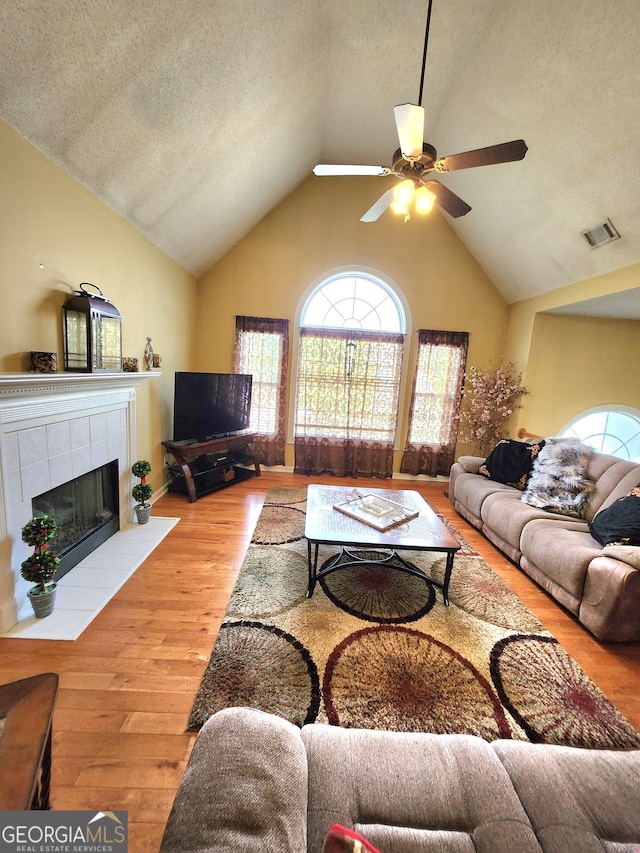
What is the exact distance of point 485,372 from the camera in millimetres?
4559

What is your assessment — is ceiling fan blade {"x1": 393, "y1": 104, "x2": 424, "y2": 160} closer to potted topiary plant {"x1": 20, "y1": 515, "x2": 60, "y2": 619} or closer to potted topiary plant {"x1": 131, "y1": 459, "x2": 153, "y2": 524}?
potted topiary plant {"x1": 20, "y1": 515, "x2": 60, "y2": 619}

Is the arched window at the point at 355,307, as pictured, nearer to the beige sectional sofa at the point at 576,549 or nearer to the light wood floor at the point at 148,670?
the beige sectional sofa at the point at 576,549

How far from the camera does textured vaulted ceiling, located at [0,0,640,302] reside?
5.56ft

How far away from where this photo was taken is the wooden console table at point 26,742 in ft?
2.42

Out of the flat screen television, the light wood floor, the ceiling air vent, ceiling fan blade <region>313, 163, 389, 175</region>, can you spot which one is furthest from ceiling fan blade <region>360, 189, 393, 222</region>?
the light wood floor

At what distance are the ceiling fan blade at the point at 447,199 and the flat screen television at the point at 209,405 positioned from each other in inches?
108

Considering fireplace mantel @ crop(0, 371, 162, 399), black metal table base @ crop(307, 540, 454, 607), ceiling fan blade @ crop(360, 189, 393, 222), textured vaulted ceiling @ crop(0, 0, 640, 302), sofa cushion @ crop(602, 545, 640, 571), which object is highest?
textured vaulted ceiling @ crop(0, 0, 640, 302)

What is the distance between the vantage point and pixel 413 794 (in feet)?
2.69

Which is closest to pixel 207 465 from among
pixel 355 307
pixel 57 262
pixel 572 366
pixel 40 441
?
pixel 40 441

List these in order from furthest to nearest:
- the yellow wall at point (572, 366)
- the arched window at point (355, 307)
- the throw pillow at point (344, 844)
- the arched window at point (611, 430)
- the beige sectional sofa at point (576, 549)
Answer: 1. the arched window at point (355, 307)
2. the arched window at point (611, 430)
3. the yellow wall at point (572, 366)
4. the beige sectional sofa at point (576, 549)
5. the throw pillow at point (344, 844)

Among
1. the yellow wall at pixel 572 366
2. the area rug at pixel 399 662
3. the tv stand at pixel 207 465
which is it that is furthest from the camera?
the yellow wall at pixel 572 366

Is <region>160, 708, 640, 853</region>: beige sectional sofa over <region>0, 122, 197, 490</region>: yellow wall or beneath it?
beneath

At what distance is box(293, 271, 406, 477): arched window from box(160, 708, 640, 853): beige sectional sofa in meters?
3.73

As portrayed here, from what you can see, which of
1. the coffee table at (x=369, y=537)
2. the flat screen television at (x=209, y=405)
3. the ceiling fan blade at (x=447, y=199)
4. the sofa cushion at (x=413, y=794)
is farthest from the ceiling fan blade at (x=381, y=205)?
the sofa cushion at (x=413, y=794)
